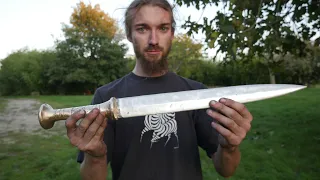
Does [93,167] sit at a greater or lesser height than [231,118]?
lesser

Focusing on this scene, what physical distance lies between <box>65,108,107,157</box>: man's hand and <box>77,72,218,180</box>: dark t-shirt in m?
0.28

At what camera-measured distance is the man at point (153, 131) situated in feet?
5.67

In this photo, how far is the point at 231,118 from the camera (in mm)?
1440

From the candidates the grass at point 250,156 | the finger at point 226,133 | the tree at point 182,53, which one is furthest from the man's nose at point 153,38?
the grass at point 250,156

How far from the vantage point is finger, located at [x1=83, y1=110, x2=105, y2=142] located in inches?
56.3

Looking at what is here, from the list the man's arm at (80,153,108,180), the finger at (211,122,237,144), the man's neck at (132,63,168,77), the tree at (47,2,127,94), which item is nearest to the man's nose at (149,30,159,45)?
the man's neck at (132,63,168,77)

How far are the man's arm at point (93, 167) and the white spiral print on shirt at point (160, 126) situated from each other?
13.8 inches

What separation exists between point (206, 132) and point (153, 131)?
1.37 ft

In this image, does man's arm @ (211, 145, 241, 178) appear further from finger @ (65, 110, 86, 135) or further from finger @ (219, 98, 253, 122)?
finger @ (65, 110, 86, 135)

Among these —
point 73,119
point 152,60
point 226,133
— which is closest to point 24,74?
point 152,60

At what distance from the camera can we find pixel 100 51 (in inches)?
1313

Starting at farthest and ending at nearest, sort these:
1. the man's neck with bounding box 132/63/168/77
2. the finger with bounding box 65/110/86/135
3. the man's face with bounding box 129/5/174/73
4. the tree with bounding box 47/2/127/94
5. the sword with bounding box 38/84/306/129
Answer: the tree with bounding box 47/2/127/94 < the man's neck with bounding box 132/63/168/77 < the man's face with bounding box 129/5/174/73 < the sword with bounding box 38/84/306/129 < the finger with bounding box 65/110/86/135

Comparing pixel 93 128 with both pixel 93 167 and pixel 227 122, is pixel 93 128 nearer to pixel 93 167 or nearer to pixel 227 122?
pixel 93 167

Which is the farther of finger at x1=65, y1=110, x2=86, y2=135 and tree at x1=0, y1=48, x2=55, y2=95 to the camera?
tree at x1=0, y1=48, x2=55, y2=95
